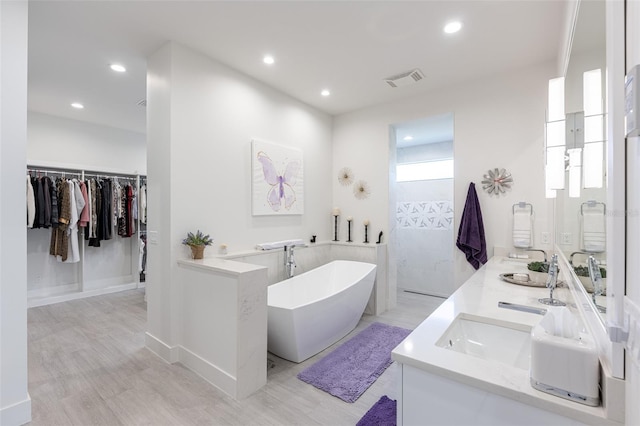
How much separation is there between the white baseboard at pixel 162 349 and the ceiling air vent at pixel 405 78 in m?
3.46


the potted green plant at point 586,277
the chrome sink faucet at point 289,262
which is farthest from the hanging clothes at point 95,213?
the potted green plant at point 586,277

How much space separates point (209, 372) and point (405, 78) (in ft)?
11.2

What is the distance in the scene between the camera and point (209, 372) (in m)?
2.24

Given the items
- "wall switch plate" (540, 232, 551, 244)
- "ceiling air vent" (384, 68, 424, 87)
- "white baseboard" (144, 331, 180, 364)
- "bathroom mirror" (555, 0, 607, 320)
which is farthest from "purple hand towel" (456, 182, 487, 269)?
"white baseboard" (144, 331, 180, 364)

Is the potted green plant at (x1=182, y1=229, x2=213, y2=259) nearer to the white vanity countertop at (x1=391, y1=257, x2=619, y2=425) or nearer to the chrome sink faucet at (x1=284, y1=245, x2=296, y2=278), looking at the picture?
the chrome sink faucet at (x1=284, y1=245, x2=296, y2=278)

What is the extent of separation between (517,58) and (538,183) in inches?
49.3

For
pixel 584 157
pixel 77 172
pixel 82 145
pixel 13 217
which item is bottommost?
pixel 13 217

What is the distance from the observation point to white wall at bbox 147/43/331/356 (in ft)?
8.30

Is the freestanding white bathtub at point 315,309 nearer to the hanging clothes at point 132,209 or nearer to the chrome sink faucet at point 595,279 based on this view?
the chrome sink faucet at point 595,279

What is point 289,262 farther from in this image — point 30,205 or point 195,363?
point 30,205

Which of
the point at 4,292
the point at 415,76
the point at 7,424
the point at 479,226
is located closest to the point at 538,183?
the point at 479,226

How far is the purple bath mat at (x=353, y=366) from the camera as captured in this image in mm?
2170

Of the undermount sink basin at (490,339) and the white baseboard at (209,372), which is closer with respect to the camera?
the undermount sink basin at (490,339)

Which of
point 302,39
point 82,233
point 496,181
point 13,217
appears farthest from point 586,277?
point 82,233
